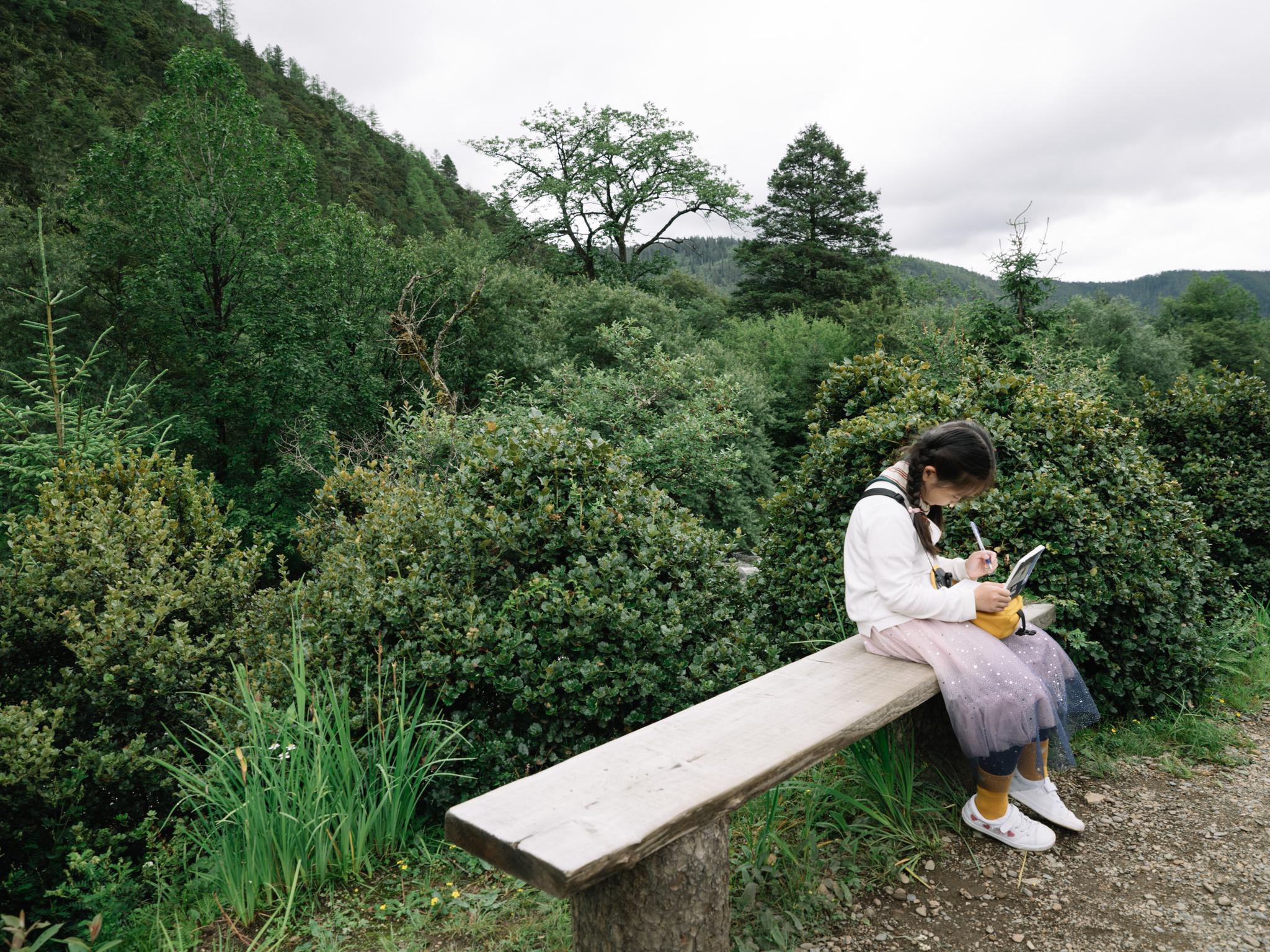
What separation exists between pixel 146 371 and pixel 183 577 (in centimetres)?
1634

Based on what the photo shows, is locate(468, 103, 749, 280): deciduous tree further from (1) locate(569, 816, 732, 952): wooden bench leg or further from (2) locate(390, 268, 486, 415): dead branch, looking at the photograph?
(1) locate(569, 816, 732, 952): wooden bench leg

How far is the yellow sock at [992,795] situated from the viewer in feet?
8.35

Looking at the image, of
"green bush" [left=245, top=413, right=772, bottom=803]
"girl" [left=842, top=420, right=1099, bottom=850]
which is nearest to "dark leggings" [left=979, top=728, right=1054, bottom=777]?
"girl" [left=842, top=420, right=1099, bottom=850]

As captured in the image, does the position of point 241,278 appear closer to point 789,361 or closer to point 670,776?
point 789,361

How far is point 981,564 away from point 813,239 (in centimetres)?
3573

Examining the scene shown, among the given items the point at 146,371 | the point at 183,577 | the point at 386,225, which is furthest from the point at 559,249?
the point at 183,577

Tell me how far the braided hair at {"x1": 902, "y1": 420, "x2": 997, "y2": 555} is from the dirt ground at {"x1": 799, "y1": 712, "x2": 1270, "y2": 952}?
3.82 feet

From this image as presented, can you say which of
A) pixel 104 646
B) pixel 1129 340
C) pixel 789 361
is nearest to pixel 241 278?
pixel 789 361

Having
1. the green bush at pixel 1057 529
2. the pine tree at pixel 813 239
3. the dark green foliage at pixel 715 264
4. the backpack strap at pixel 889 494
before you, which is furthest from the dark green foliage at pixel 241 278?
the dark green foliage at pixel 715 264

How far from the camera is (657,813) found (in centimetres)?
159

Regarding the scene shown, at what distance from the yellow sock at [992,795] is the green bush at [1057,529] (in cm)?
92

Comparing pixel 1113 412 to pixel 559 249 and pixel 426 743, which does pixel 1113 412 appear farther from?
pixel 559 249

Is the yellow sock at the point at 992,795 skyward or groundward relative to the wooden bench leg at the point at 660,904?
groundward

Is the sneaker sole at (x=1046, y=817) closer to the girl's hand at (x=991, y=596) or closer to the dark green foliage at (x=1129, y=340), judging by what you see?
the girl's hand at (x=991, y=596)
